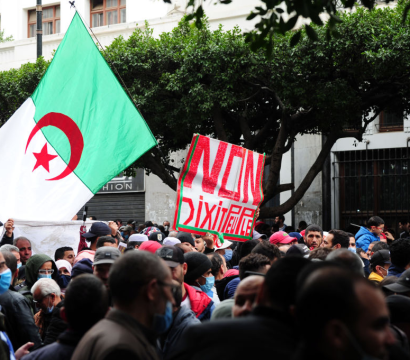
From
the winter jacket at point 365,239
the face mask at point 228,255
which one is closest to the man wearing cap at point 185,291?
the face mask at point 228,255

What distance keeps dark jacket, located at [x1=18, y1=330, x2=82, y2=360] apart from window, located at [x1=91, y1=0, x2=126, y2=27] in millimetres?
21107

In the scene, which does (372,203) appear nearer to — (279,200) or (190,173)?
(279,200)

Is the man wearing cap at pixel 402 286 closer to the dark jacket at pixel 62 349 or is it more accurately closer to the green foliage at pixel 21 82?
the dark jacket at pixel 62 349

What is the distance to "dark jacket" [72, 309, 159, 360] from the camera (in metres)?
2.19

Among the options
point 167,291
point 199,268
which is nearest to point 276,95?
point 199,268

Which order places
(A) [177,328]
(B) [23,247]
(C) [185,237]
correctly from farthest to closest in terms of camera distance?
(C) [185,237], (B) [23,247], (A) [177,328]

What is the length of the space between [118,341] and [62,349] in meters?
0.61

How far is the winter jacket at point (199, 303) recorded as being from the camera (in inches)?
166

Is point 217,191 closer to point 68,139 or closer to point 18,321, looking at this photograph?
point 68,139

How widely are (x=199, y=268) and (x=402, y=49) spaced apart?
9698 mm

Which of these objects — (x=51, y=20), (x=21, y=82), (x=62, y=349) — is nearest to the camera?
(x=62, y=349)

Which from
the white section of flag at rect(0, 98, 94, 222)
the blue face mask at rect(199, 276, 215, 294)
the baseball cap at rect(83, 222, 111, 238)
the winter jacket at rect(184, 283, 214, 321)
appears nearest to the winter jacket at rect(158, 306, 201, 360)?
the winter jacket at rect(184, 283, 214, 321)

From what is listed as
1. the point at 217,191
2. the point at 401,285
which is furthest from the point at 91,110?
the point at 401,285

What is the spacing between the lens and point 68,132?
7.15m
